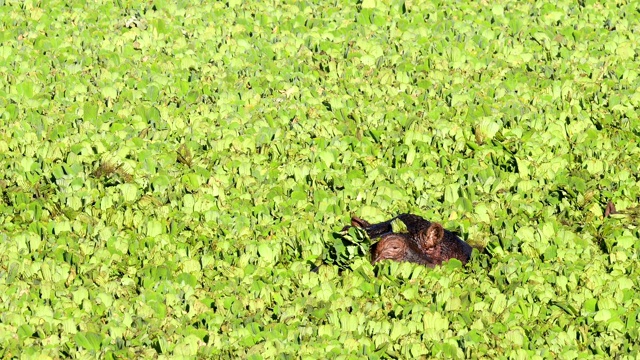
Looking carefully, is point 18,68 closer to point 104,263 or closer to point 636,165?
point 104,263

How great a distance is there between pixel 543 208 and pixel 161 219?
2957 mm

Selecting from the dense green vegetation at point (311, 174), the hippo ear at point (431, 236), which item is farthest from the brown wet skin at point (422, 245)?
the dense green vegetation at point (311, 174)

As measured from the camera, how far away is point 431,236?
8.38 meters

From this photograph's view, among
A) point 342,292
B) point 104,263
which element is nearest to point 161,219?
point 104,263

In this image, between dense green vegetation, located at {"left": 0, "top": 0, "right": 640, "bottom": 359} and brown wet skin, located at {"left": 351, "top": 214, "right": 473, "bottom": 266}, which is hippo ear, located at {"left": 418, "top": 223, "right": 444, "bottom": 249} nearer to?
brown wet skin, located at {"left": 351, "top": 214, "right": 473, "bottom": 266}

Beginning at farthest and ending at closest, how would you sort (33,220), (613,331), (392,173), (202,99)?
(202,99) < (392,173) < (33,220) < (613,331)

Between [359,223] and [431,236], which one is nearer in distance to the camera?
[431,236]

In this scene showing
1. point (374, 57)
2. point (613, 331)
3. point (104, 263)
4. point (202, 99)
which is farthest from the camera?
point (374, 57)

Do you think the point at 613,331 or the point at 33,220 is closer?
the point at 613,331

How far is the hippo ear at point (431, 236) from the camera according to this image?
837 centimetres

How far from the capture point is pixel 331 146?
1010 cm

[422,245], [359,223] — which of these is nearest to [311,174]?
[359,223]

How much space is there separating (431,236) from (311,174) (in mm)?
1612

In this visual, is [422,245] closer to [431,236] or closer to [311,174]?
[431,236]
